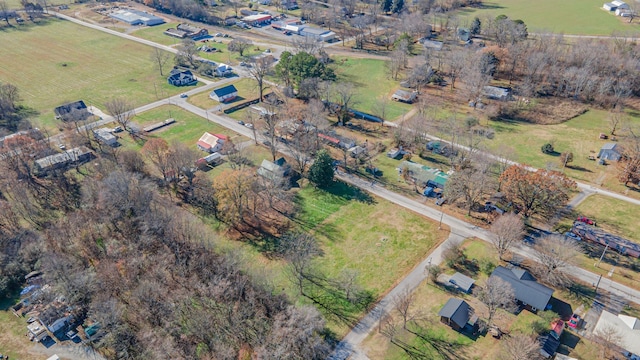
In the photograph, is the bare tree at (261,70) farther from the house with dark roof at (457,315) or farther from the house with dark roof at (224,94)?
the house with dark roof at (457,315)


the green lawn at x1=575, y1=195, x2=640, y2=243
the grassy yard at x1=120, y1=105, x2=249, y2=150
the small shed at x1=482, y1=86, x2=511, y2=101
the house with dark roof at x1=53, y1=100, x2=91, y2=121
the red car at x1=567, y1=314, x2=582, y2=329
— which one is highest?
the small shed at x1=482, y1=86, x2=511, y2=101

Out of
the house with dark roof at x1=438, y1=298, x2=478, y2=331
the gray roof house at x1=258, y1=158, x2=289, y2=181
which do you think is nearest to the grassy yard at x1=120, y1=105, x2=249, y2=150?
the gray roof house at x1=258, y1=158, x2=289, y2=181

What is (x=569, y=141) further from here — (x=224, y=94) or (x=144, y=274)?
(x=144, y=274)

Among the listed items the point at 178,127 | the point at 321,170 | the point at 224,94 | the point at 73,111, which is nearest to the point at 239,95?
the point at 224,94

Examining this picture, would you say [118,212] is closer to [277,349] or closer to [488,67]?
[277,349]

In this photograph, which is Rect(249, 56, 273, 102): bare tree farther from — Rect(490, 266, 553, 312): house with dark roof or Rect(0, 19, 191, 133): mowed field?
Rect(490, 266, 553, 312): house with dark roof

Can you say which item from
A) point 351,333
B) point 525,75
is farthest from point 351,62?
point 351,333

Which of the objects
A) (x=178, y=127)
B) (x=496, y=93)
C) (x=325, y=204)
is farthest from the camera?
(x=496, y=93)
